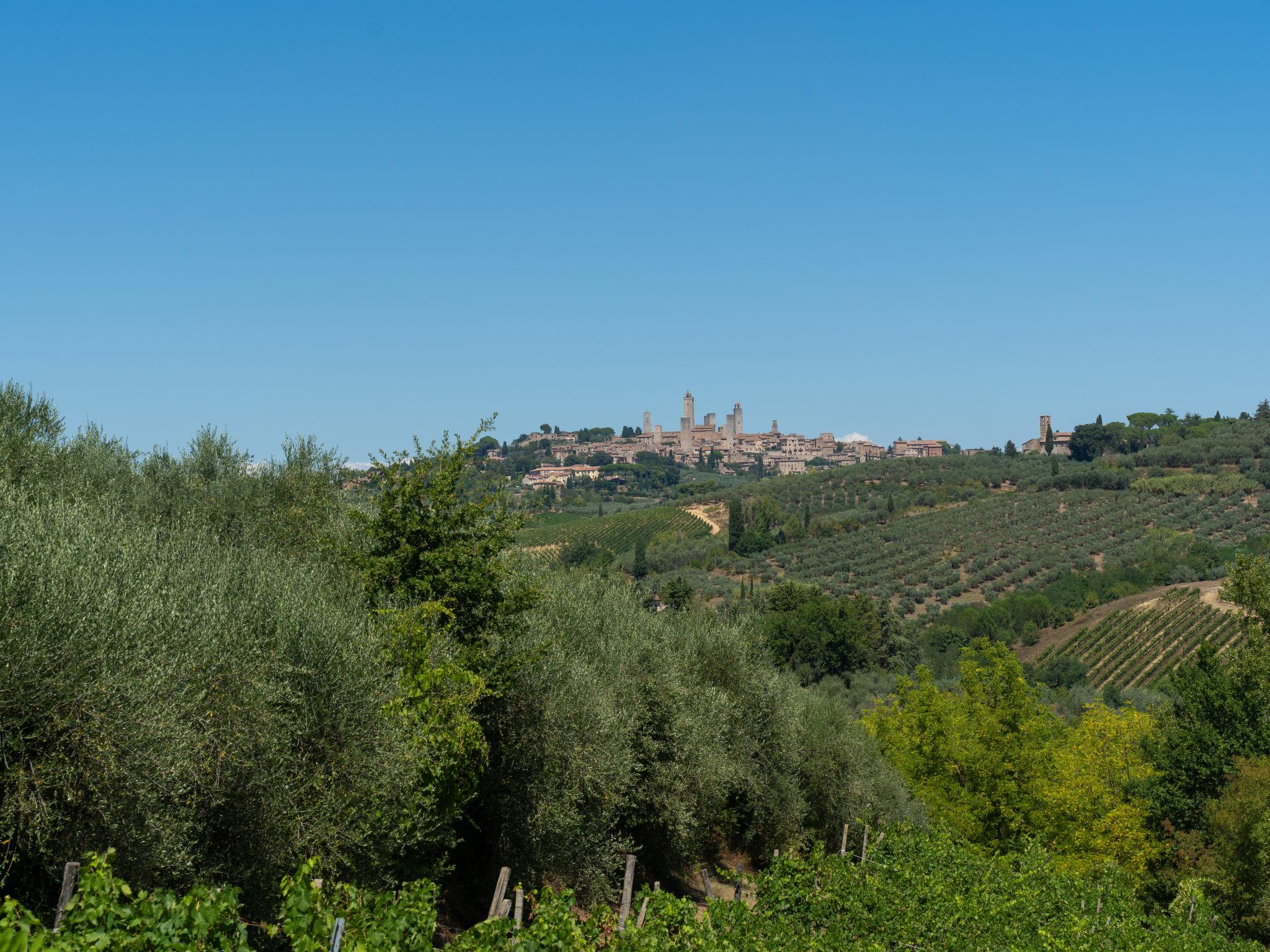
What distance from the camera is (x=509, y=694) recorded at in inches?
747

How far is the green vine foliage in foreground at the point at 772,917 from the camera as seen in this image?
7195 mm

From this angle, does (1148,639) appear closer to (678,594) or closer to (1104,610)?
(1104,610)

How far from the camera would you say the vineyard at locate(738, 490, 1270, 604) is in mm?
100125

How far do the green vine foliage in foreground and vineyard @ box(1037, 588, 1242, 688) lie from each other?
47.5 m

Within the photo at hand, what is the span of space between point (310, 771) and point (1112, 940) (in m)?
14.4

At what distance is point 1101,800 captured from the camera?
34094mm

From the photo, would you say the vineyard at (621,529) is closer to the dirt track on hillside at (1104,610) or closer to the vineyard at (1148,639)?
the dirt track on hillside at (1104,610)

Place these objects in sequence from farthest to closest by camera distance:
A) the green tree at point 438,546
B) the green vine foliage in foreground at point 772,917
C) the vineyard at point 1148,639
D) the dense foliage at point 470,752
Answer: the vineyard at point 1148,639 → the green tree at point 438,546 → the dense foliage at point 470,752 → the green vine foliage in foreground at point 772,917

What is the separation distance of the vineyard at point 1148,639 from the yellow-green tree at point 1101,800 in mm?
34008

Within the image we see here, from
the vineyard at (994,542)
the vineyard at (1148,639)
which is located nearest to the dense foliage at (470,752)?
the vineyard at (1148,639)

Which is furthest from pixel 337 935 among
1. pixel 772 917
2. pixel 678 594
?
pixel 678 594

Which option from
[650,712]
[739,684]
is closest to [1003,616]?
[739,684]

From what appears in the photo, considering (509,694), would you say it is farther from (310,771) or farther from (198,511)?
(198,511)

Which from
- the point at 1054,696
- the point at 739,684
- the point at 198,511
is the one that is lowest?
the point at 1054,696
